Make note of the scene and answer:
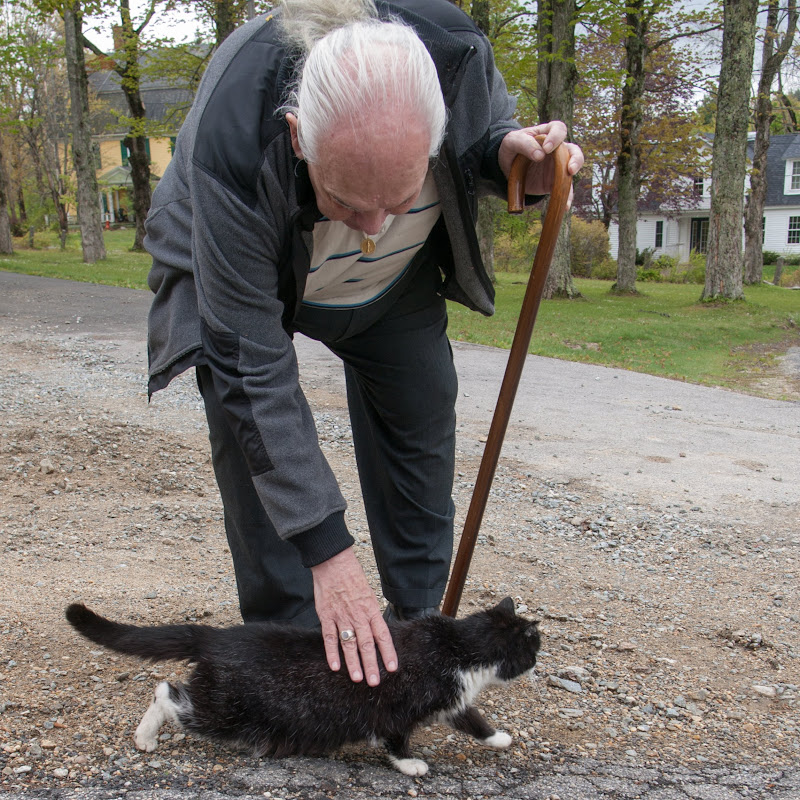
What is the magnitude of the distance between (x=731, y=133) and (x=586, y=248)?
1700 cm

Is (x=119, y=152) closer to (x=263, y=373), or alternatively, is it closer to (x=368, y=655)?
(x=263, y=373)

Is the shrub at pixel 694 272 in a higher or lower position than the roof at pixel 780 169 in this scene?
lower

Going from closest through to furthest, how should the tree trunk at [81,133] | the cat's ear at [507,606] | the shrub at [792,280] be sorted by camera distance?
the cat's ear at [507,606] < the tree trunk at [81,133] < the shrub at [792,280]

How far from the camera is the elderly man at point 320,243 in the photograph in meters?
1.85

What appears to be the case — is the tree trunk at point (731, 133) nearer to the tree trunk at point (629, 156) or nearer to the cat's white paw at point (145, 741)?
the tree trunk at point (629, 156)

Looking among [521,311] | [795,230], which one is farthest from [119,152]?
[521,311]

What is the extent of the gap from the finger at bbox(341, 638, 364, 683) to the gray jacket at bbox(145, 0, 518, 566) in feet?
0.91

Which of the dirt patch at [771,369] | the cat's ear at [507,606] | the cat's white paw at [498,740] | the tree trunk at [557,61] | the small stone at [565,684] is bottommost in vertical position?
the dirt patch at [771,369]

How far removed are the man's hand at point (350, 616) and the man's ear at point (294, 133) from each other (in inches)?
41.2

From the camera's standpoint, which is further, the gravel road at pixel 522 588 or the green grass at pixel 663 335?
the green grass at pixel 663 335

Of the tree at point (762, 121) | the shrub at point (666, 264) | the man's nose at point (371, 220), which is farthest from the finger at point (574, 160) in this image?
the shrub at point (666, 264)

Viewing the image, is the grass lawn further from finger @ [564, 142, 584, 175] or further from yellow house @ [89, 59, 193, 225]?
yellow house @ [89, 59, 193, 225]

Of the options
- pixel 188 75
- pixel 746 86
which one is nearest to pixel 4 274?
pixel 188 75

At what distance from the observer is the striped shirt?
7.80ft
